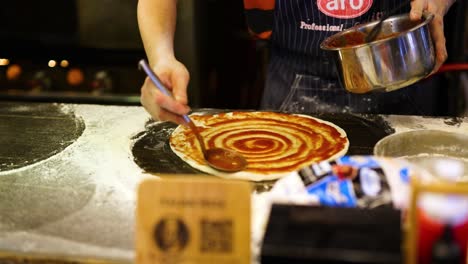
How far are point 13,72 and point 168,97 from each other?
86.2 inches

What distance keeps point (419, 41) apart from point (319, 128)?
0.41 metres

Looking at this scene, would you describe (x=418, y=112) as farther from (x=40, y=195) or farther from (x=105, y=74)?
(x=105, y=74)

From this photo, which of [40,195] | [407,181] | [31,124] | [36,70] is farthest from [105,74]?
[407,181]

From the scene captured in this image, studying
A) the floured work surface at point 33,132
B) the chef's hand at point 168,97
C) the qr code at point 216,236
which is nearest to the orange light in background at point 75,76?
the floured work surface at point 33,132

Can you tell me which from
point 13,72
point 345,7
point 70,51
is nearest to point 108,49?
point 70,51

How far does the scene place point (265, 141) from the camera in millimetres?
1777

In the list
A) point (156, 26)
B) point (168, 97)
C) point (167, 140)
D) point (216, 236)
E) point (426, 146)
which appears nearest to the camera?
point (216, 236)

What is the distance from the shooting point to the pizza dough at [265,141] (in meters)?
1.61

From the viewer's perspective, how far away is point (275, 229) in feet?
3.17

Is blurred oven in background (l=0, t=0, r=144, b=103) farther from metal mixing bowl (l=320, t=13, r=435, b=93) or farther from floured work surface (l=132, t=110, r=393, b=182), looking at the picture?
metal mixing bowl (l=320, t=13, r=435, b=93)

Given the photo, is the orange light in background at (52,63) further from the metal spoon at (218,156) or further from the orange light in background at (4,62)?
the metal spoon at (218,156)

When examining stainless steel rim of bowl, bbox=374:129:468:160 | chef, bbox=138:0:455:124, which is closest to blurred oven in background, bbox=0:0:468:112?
chef, bbox=138:0:455:124

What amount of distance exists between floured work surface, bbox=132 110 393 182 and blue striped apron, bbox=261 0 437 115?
0.24 m

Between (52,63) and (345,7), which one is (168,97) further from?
(52,63)
